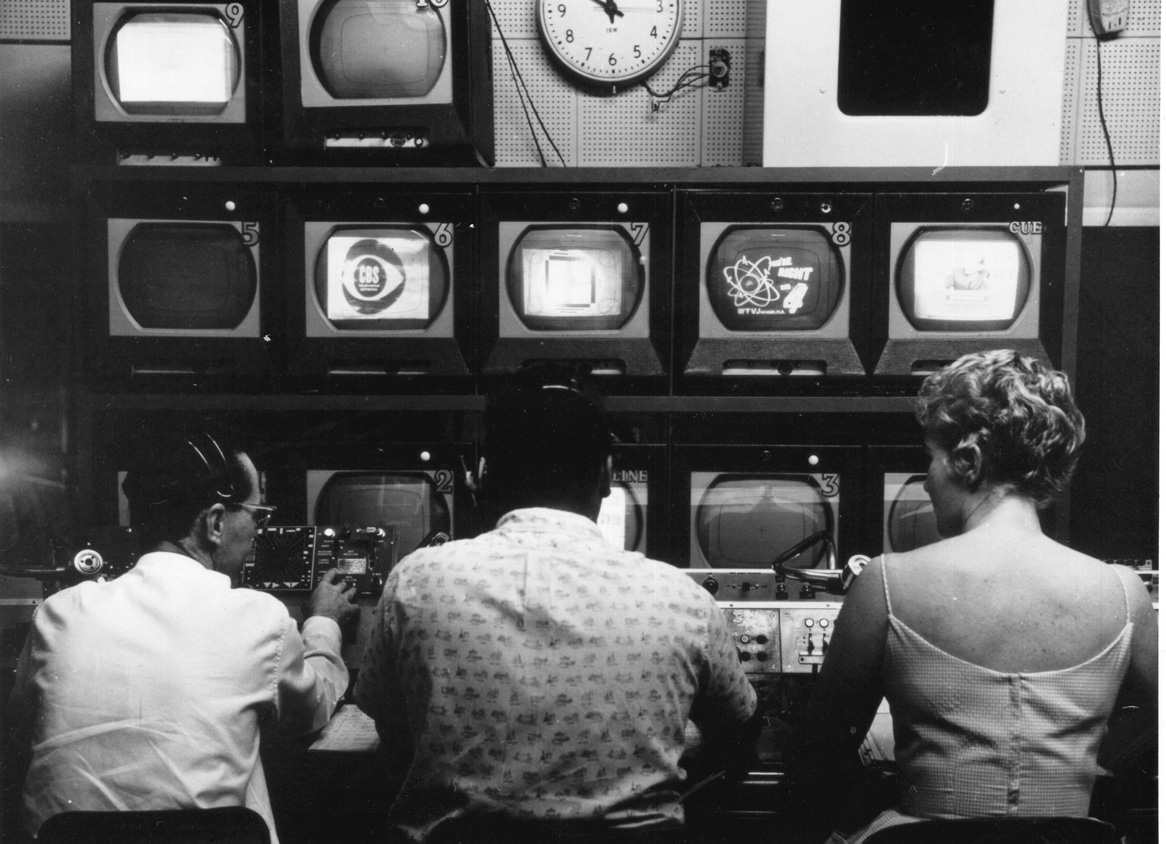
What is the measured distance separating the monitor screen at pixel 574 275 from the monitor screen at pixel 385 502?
485 mm

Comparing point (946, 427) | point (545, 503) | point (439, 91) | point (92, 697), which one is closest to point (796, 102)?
point (439, 91)

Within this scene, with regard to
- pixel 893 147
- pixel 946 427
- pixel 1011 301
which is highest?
pixel 893 147

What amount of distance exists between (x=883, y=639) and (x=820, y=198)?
111cm

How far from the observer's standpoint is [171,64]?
6.66ft

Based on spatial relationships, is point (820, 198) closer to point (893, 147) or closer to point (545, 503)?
point (893, 147)

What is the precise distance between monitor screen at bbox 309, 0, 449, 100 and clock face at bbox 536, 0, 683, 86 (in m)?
0.66

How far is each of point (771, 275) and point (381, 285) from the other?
0.93 metres

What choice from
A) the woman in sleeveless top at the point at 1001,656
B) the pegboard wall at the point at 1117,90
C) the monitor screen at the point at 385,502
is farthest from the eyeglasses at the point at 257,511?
the pegboard wall at the point at 1117,90

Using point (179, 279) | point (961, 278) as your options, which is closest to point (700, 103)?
point (961, 278)

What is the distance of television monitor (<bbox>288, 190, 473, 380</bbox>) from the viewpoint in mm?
2021

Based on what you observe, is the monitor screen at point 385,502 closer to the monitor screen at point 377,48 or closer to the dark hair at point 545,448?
the dark hair at point 545,448

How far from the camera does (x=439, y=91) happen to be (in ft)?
6.58

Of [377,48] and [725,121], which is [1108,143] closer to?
[725,121]

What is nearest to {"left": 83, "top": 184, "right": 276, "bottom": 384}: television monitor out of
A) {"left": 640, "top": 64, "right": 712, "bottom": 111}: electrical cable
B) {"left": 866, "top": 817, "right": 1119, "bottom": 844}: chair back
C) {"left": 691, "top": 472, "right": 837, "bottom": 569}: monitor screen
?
{"left": 691, "top": 472, "right": 837, "bottom": 569}: monitor screen
